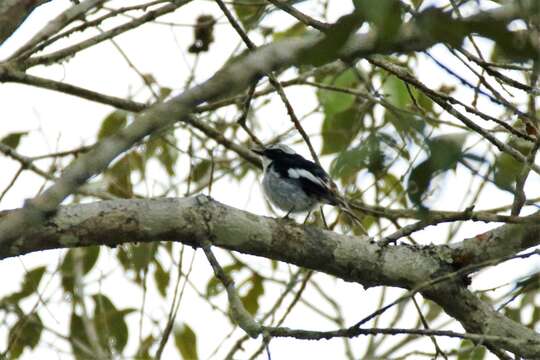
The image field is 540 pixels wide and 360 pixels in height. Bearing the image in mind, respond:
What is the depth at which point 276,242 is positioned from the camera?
12.6 feet

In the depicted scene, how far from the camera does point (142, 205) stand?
3.56 m

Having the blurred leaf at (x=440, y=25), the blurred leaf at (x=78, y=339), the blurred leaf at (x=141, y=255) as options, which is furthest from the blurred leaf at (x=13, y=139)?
the blurred leaf at (x=440, y=25)

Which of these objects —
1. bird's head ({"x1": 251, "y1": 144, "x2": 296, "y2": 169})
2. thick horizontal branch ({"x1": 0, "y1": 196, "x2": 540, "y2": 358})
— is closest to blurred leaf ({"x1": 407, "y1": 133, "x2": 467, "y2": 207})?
thick horizontal branch ({"x1": 0, "y1": 196, "x2": 540, "y2": 358})

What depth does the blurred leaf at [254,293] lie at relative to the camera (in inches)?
274

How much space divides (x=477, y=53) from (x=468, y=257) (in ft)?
3.12

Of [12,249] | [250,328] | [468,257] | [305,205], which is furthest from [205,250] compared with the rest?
[305,205]

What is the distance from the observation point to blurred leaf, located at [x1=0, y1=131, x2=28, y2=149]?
625cm

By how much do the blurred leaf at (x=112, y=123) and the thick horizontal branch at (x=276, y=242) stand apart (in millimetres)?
3228

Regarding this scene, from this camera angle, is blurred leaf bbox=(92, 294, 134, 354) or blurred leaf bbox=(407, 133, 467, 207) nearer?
blurred leaf bbox=(407, 133, 467, 207)

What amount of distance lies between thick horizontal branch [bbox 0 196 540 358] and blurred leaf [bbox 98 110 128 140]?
3228 mm

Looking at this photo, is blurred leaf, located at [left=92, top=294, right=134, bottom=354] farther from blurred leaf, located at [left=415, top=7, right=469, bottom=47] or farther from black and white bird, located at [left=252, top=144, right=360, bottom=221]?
blurred leaf, located at [left=415, top=7, right=469, bottom=47]

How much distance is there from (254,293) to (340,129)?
1.62m

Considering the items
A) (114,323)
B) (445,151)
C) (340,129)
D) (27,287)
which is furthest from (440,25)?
(27,287)

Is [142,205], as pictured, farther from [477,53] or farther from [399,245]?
[477,53]
